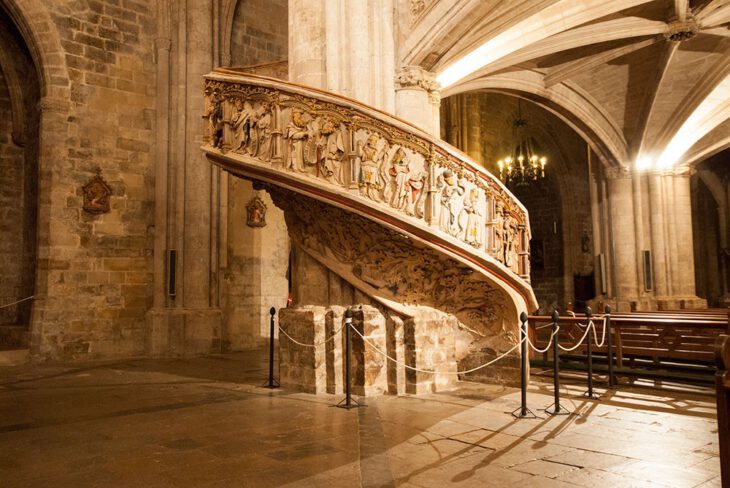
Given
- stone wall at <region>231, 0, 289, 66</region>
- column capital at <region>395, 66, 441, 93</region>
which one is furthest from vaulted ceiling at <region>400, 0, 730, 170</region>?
stone wall at <region>231, 0, 289, 66</region>

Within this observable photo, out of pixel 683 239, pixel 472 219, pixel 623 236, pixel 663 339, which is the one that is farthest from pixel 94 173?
pixel 683 239

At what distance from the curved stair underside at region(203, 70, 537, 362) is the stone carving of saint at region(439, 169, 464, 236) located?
10 mm

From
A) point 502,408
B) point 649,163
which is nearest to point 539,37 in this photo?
point 502,408

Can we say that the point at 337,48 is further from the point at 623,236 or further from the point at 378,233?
the point at 623,236

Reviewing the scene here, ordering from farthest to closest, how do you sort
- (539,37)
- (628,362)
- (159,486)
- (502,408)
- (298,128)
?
(539,37) < (628,362) < (298,128) < (502,408) < (159,486)

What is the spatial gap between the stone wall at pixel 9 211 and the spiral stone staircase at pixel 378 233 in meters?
8.79

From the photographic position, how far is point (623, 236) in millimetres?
15094

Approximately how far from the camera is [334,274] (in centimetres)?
674

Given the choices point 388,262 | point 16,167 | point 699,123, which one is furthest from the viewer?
point 699,123

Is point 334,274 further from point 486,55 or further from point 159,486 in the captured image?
point 486,55

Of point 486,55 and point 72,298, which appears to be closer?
point 486,55

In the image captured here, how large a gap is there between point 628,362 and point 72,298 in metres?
8.96

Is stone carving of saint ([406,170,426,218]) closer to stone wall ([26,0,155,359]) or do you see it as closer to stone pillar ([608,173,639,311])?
stone wall ([26,0,155,359])

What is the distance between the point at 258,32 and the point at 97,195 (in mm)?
5275
